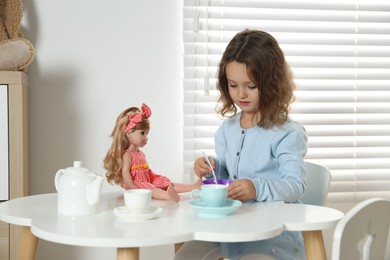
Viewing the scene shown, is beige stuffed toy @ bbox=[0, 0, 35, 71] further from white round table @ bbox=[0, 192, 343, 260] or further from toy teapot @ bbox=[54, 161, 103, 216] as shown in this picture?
toy teapot @ bbox=[54, 161, 103, 216]

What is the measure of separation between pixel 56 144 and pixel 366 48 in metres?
1.37

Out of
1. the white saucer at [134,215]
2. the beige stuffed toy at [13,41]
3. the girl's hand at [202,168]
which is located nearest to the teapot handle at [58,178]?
the white saucer at [134,215]

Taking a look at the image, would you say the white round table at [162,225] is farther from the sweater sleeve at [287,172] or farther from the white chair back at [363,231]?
the white chair back at [363,231]

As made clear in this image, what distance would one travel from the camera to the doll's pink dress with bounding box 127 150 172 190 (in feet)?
4.78

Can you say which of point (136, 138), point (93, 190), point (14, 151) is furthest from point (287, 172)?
point (14, 151)

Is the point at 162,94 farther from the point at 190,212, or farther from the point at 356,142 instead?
the point at 190,212

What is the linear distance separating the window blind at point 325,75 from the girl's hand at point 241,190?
0.82 metres

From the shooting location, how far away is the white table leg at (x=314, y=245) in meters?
1.26

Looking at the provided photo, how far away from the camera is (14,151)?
1907 mm

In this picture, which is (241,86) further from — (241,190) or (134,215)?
(134,215)

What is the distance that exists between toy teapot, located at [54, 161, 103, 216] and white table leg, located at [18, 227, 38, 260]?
16 cm

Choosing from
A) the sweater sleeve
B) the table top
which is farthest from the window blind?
the table top

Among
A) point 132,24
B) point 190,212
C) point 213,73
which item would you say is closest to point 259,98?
point 190,212

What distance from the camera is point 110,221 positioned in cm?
120
